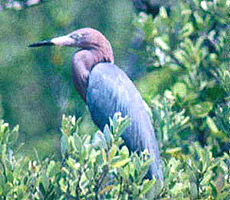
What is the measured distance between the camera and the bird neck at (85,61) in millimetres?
1773

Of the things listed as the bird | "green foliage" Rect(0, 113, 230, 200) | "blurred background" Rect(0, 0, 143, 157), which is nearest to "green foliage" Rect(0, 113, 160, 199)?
"green foliage" Rect(0, 113, 230, 200)

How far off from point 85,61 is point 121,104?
224 millimetres

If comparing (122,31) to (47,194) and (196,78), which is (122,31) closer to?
(196,78)

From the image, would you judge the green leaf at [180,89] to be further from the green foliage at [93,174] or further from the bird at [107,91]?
the green foliage at [93,174]

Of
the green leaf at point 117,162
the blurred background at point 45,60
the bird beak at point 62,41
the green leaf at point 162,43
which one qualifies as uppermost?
the green leaf at point 117,162

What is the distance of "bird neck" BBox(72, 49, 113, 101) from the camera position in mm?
1773

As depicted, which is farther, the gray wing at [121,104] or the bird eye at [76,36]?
the bird eye at [76,36]

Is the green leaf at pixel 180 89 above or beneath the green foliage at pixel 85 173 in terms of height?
beneath

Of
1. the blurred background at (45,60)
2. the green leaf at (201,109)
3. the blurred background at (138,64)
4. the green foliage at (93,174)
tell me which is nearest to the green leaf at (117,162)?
the green foliage at (93,174)

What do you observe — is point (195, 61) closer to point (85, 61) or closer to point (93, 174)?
point (85, 61)

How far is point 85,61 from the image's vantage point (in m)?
1.78

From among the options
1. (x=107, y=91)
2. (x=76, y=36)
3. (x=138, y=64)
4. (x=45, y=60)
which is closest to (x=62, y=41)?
(x=76, y=36)

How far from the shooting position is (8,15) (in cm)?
254

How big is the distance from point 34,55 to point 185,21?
3.05 ft
